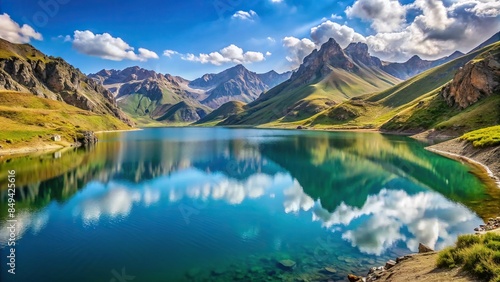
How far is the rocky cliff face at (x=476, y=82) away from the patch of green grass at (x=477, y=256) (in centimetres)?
15710

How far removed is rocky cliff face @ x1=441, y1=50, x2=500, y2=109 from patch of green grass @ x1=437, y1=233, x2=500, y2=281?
6185 inches

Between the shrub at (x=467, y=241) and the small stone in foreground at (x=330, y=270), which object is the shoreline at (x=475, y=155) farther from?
the small stone in foreground at (x=330, y=270)

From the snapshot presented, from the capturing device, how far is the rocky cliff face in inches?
5615

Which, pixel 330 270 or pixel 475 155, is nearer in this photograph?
pixel 330 270

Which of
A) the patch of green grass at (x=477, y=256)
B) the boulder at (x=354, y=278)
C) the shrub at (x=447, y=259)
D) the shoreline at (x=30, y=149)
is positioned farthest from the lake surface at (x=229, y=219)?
the shoreline at (x=30, y=149)

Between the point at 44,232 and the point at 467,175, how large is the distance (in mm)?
66600

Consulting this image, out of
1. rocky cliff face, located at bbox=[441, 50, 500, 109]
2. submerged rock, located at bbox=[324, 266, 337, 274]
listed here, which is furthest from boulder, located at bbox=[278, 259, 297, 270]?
rocky cliff face, located at bbox=[441, 50, 500, 109]

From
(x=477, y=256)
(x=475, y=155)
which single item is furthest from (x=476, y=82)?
(x=477, y=256)

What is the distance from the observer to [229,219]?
119 ft

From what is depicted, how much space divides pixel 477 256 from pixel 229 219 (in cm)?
2596

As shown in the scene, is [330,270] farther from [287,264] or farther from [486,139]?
[486,139]

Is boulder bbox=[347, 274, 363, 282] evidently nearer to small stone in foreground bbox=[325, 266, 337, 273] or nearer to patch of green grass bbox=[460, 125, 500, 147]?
small stone in foreground bbox=[325, 266, 337, 273]

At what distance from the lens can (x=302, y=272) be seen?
2272 cm

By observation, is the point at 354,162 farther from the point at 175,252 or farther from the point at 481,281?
the point at 481,281
